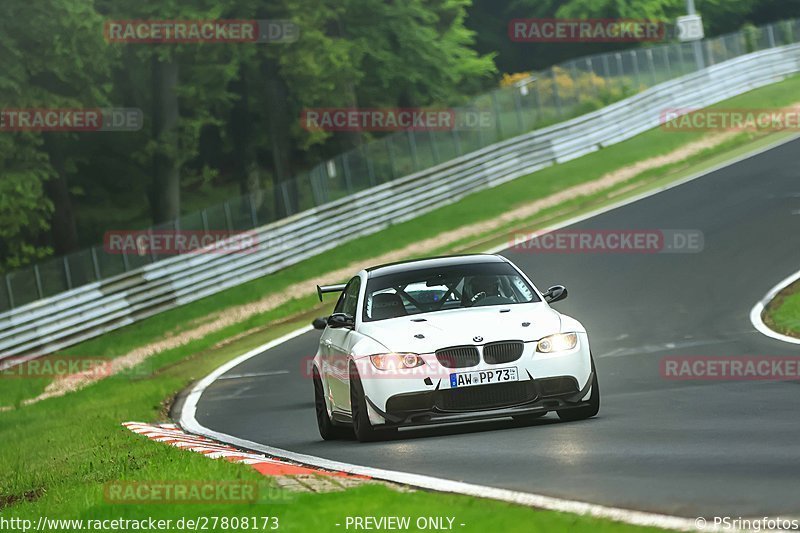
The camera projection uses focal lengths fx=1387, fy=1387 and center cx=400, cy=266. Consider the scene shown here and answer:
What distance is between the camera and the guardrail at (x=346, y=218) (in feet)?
96.7

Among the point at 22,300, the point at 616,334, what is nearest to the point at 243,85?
the point at 22,300

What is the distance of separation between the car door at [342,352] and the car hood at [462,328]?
13.2 inches

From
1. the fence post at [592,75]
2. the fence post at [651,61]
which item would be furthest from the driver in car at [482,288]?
the fence post at [651,61]

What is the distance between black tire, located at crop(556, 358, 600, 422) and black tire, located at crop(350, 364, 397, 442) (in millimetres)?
1465

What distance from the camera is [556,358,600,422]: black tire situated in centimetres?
1163

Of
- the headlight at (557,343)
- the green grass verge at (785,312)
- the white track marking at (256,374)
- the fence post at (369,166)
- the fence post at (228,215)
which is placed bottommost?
the green grass verge at (785,312)

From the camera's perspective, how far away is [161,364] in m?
25.2

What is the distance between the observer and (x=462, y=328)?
37.0 feet

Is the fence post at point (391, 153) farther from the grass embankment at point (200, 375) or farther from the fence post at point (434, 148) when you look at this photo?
the grass embankment at point (200, 375)

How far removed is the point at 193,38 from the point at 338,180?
5653mm

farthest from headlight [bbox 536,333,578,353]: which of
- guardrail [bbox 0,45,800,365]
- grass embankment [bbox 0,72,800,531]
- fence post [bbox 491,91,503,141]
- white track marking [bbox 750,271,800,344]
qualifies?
fence post [bbox 491,91,503,141]

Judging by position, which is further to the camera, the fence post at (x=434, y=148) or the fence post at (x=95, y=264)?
the fence post at (x=434, y=148)

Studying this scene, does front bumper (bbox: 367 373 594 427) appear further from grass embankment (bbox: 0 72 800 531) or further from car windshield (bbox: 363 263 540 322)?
grass embankment (bbox: 0 72 800 531)

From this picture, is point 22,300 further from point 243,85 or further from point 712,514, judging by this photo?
point 712,514
